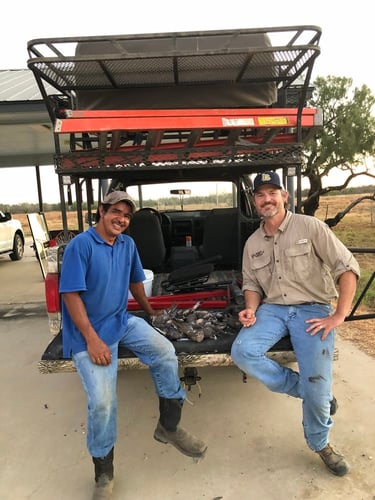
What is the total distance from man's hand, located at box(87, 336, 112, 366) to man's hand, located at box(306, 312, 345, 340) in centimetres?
→ 124

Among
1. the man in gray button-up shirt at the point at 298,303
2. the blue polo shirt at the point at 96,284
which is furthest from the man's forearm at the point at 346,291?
the blue polo shirt at the point at 96,284

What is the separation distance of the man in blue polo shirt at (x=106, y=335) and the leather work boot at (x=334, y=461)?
2.45ft

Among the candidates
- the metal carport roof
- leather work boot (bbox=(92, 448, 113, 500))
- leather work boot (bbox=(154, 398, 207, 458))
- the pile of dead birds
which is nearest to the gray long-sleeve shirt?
the pile of dead birds

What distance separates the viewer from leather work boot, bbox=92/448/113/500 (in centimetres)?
244

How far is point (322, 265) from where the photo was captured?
2861 millimetres

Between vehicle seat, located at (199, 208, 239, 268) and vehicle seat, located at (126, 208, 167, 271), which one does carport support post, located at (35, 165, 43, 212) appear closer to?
vehicle seat, located at (126, 208, 167, 271)

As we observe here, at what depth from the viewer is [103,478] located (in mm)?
2467

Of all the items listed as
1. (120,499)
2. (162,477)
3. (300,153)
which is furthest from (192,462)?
(300,153)

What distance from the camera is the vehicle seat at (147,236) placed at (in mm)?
4777

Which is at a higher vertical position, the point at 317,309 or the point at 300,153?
the point at 300,153

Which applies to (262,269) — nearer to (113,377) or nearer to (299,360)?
(299,360)

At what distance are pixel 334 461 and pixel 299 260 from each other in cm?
124

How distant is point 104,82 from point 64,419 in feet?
8.97

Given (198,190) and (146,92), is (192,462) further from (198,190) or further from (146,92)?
(198,190)
